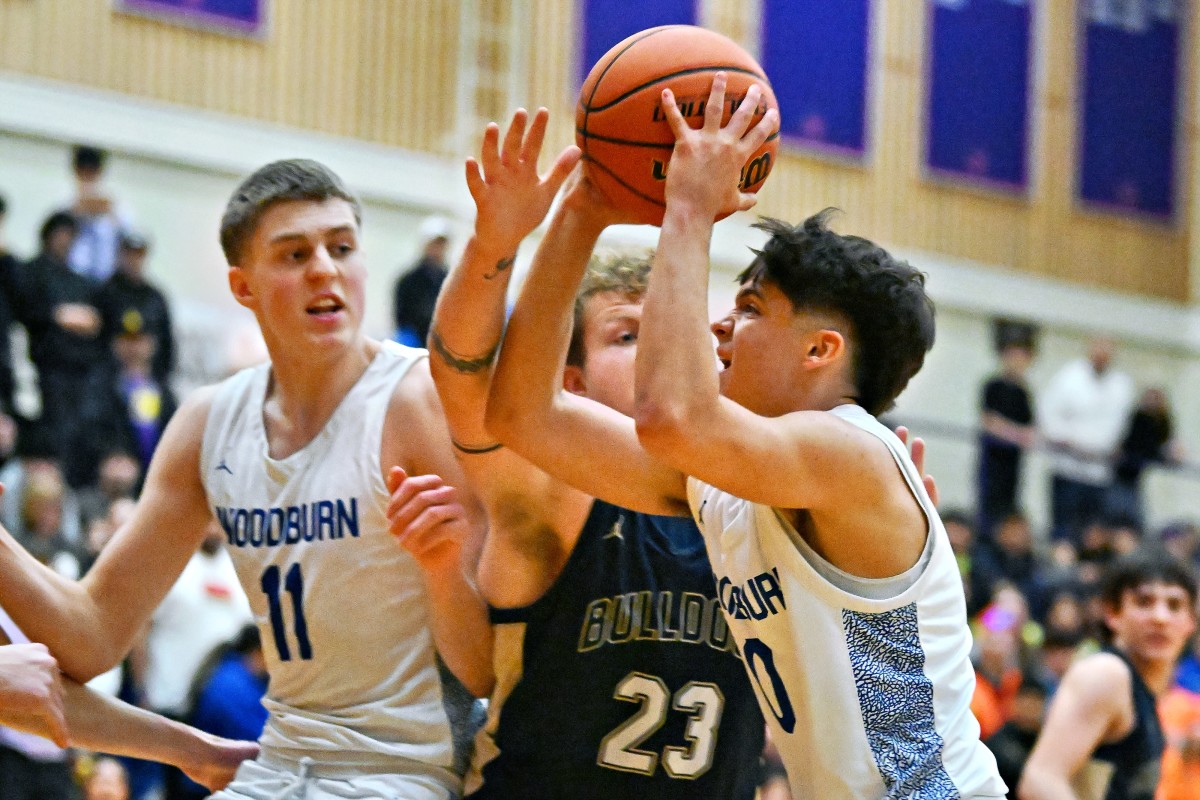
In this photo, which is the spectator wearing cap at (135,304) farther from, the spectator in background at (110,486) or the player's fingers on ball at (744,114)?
the player's fingers on ball at (744,114)

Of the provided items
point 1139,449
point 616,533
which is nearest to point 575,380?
point 616,533

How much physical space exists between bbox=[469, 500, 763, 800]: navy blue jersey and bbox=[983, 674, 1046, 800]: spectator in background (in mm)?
3930

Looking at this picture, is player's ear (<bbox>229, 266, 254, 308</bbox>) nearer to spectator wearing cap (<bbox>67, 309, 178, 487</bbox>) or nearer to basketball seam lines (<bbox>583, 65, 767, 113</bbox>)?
basketball seam lines (<bbox>583, 65, 767, 113</bbox>)

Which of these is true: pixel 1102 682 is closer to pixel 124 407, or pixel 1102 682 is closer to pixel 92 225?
pixel 124 407

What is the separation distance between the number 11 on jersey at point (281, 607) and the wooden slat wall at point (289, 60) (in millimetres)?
10384

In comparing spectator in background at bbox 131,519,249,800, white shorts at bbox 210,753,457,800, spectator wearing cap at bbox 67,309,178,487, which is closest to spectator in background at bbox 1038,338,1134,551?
spectator wearing cap at bbox 67,309,178,487

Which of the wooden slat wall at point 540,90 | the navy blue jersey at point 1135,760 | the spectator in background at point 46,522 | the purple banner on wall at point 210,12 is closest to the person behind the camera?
the navy blue jersey at point 1135,760

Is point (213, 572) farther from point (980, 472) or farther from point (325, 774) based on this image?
point (980, 472)

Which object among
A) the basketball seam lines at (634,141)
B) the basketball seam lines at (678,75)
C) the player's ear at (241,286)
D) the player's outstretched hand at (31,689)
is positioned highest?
the basketball seam lines at (678,75)

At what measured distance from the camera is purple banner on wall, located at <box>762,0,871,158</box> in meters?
16.9

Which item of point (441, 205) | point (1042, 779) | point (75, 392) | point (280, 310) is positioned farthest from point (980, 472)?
point (280, 310)

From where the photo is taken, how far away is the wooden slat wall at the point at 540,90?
14.0 meters

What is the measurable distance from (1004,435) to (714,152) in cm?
1194

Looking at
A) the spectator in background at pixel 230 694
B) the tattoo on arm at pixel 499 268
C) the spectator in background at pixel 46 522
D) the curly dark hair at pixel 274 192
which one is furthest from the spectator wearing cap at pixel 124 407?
the tattoo on arm at pixel 499 268
